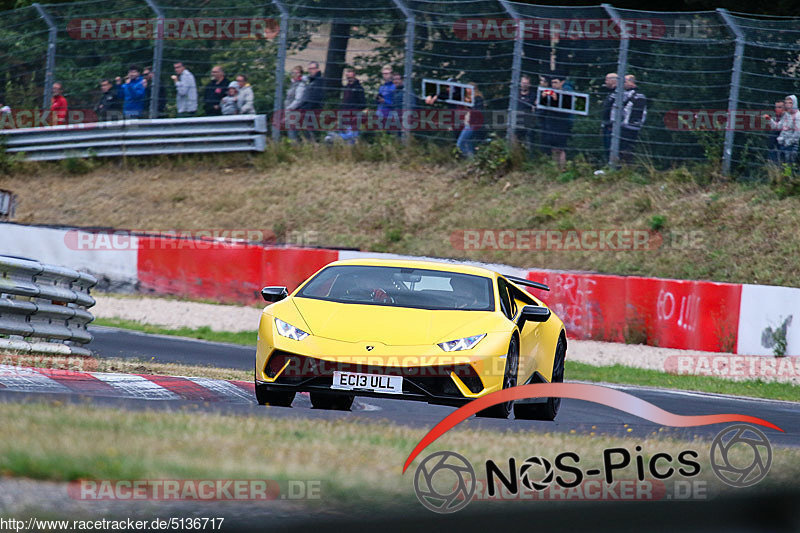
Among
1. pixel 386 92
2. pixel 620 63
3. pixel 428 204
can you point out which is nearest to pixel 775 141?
pixel 620 63

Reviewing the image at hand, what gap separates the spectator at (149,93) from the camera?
23.7 metres

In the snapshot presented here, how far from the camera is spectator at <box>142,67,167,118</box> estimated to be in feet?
77.8

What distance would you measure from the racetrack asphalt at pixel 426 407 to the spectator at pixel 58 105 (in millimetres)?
12215

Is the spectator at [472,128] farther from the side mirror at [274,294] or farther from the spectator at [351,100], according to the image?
the side mirror at [274,294]

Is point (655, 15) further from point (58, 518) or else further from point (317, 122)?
point (58, 518)

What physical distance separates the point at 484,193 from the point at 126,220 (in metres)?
7.83

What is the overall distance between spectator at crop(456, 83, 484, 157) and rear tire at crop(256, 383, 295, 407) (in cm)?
1415

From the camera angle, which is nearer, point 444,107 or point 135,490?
point 135,490

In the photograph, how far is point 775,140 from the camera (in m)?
17.9

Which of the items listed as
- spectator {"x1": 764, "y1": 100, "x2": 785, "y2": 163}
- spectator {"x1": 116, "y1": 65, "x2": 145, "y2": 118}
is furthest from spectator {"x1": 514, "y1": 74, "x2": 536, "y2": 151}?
spectator {"x1": 116, "y1": 65, "x2": 145, "y2": 118}

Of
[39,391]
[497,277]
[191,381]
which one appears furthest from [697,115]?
[39,391]

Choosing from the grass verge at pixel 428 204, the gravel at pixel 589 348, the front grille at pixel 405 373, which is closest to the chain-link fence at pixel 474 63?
the grass verge at pixel 428 204

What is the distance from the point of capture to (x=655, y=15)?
1939cm

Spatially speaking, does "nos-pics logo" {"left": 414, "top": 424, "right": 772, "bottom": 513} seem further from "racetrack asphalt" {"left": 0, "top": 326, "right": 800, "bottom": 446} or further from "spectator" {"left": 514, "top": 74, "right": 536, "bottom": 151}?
"spectator" {"left": 514, "top": 74, "right": 536, "bottom": 151}
